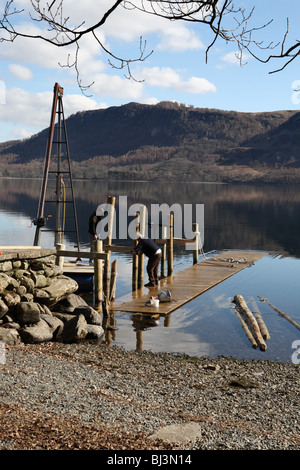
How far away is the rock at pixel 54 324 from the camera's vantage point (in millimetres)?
13992

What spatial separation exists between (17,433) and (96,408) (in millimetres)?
1680

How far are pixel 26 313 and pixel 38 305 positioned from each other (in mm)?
1274

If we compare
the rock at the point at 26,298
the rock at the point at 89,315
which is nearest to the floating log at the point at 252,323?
the rock at the point at 89,315

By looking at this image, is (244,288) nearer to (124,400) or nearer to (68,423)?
(124,400)

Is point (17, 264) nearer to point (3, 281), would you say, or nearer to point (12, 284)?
point (12, 284)

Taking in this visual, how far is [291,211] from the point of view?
87.7 meters

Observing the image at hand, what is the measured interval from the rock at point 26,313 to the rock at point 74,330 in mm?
842

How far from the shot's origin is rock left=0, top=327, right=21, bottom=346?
12234 millimetres

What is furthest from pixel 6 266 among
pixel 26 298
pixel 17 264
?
pixel 26 298

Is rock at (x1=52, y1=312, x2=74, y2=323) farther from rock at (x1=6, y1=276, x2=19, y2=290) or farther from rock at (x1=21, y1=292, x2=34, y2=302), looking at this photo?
rock at (x1=6, y1=276, x2=19, y2=290)

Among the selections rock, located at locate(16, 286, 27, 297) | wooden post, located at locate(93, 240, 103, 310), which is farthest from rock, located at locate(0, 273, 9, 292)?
wooden post, located at locate(93, 240, 103, 310)

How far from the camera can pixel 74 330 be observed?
13.7m

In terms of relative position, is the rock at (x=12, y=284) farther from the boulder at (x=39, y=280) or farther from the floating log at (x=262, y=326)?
the floating log at (x=262, y=326)
